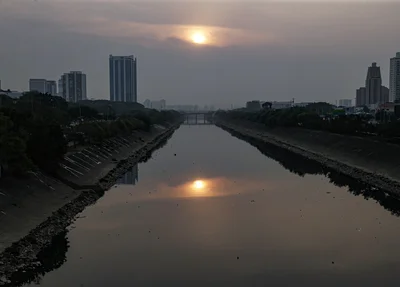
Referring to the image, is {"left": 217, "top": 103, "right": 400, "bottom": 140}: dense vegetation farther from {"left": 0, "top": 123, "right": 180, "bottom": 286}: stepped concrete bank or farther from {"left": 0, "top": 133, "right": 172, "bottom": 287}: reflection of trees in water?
{"left": 0, "top": 133, "right": 172, "bottom": 287}: reflection of trees in water

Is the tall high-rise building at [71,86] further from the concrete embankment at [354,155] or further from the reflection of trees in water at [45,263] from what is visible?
the reflection of trees in water at [45,263]

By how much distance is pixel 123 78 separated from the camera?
567ft

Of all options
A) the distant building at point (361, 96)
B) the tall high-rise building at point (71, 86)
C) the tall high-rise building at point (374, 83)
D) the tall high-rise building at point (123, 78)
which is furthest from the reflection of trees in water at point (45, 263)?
the tall high-rise building at point (123, 78)

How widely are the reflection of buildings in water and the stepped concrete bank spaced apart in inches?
16.6

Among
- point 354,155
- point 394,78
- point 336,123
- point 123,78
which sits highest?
point 123,78

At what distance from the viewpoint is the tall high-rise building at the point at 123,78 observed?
552 ft

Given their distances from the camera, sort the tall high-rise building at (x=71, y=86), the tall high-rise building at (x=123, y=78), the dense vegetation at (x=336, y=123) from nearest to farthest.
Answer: the dense vegetation at (x=336, y=123) < the tall high-rise building at (x=71, y=86) < the tall high-rise building at (x=123, y=78)

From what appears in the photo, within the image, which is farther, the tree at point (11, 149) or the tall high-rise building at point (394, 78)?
the tall high-rise building at point (394, 78)

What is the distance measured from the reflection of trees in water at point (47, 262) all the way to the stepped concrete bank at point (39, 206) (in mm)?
28

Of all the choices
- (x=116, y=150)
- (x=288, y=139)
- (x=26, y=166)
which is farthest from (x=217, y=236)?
(x=288, y=139)

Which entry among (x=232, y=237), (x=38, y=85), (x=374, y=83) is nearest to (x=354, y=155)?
(x=232, y=237)

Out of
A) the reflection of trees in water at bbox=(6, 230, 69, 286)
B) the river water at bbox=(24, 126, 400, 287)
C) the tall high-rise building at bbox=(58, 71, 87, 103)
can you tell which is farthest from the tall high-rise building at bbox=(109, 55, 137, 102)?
the reflection of trees in water at bbox=(6, 230, 69, 286)

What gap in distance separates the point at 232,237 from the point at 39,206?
8.20 meters

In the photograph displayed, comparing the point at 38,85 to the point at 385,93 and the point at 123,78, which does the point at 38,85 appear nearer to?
the point at 123,78
